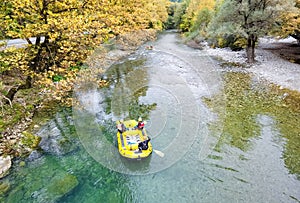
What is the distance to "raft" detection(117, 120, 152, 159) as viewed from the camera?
9.17 m

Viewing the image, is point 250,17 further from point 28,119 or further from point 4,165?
point 4,165

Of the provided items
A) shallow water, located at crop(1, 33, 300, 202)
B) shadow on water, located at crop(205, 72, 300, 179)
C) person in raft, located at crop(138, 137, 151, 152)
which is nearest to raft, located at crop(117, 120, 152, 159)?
person in raft, located at crop(138, 137, 151, 152)

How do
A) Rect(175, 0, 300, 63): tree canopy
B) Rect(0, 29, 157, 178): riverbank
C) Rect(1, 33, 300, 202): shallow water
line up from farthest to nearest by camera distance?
Rect(175, 0, 300, 63): tree canopy
Rect(0, 29, 157, 178): riverbank
Rect(1, 33, 300, 202): shallow water

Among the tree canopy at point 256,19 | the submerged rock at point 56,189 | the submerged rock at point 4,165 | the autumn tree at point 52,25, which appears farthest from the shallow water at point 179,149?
the tree canopy at point 256,19

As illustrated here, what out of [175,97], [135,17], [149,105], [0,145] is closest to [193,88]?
[175,97]

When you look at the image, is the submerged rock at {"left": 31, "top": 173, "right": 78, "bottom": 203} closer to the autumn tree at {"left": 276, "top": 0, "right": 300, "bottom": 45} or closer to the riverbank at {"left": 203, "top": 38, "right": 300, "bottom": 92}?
the riverbank at {"left": 203, "top": 38, "right": 300, "bottom": 92}

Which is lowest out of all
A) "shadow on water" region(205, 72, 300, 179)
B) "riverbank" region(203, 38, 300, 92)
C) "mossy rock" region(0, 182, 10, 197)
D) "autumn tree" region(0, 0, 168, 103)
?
"riverbank" region(203, 38, 300, 92)

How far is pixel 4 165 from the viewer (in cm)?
873

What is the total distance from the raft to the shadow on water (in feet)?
11.6

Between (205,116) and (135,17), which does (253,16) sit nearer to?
(205,116)

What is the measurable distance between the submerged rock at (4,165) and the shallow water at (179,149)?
0.26 meters

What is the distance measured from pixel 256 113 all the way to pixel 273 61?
1193 cm

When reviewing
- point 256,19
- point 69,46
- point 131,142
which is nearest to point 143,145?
point 131,142

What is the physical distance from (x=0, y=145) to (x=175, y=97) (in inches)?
420
